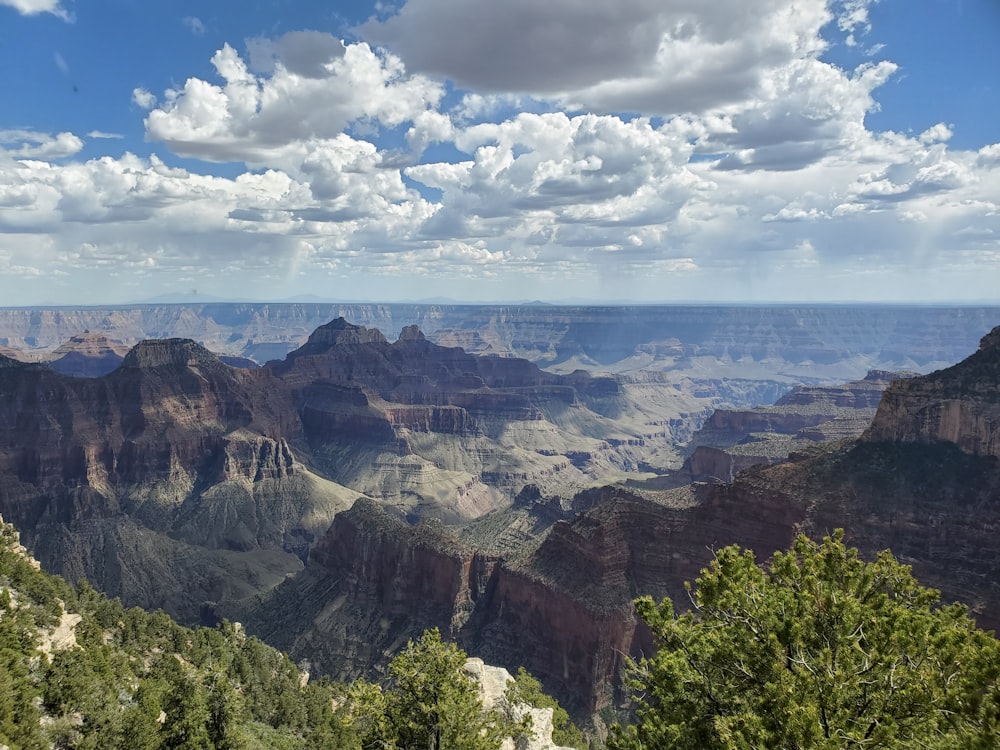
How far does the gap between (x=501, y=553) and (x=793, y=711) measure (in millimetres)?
81802

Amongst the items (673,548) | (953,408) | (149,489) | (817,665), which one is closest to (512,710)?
(817,665)

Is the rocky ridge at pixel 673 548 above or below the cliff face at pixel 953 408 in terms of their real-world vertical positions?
below

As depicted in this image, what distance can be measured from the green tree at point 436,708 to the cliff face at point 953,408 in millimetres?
73126

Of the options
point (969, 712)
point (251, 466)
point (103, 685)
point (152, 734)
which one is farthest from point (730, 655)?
point (251, 466)

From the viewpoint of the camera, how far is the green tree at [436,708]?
29.0 metres

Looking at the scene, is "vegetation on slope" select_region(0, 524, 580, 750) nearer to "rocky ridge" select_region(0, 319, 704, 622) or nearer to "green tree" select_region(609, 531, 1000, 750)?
"green tree" select_region(609, 531, 1000, 750)

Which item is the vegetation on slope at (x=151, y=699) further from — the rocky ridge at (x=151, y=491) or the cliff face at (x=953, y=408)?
the rocky ridge at (x=151, y=491)

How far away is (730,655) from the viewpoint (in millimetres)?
22234

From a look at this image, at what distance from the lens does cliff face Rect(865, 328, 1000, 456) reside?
77750 mm

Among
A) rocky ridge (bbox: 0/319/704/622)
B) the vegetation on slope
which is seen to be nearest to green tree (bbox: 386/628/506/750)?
the vegetation on slope

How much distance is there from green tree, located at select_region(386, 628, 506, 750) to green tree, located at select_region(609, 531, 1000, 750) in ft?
23.8

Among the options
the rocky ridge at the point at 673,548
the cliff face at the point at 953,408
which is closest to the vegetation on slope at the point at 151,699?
the rocky ridge at the point at 673,548

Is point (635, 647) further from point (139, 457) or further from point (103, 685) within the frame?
point (139, 457)

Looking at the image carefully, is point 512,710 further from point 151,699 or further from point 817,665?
point 817,665
